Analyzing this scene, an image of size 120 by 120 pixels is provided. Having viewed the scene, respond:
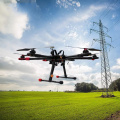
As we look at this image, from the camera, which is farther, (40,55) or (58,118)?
(58,118)

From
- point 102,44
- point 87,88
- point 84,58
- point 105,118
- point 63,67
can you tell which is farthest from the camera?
point 87,88

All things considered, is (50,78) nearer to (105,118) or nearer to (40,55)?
(40,55)

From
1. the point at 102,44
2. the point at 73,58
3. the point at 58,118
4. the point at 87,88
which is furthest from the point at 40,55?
the point at 87,88

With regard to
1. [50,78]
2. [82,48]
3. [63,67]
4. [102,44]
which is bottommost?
[50,78]

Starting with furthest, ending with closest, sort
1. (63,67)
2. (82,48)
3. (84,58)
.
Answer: (63,67)
(84,58)
(82,48)

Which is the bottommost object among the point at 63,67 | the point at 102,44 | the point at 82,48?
the point at 63,67

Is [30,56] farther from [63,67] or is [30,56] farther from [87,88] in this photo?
[87,88]

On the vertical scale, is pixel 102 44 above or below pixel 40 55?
above

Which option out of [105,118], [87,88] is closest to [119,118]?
[105,118]

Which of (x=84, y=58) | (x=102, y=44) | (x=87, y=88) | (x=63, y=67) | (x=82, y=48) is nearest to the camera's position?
(x=82, y=48)
